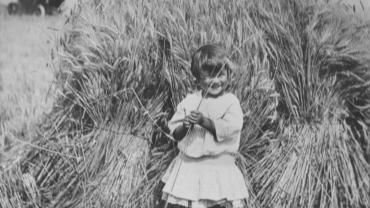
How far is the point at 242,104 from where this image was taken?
2.55 m

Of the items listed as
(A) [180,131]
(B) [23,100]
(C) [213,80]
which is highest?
(C) [213,80]

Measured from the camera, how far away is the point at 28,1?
5.77 metres

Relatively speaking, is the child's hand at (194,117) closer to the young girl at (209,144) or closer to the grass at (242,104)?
the young girl at (209,144)

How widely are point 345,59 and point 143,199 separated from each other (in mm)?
1150

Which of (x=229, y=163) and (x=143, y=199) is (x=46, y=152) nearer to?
(x=143, y=199)

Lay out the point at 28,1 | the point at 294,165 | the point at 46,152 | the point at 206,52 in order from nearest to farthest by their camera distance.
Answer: the point at 206,52
the point at 294,165
the point at 46,152
the point at 28,1

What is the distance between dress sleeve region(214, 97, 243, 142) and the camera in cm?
223

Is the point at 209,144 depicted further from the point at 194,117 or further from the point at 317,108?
the point at 317,108

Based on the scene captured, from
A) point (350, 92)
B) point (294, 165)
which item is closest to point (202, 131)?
point (294, 165)

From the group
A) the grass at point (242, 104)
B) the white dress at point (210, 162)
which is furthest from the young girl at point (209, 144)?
the grass at point (242, 104)

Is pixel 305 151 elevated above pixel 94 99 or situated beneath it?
situated beneath

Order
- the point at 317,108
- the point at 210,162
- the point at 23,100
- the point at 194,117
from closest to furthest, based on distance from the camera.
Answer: the point at 194,117
the point at 210,162
the point at 317,108
the point at 23,100

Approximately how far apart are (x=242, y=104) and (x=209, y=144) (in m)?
0.36

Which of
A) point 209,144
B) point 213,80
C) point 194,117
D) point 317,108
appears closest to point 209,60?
point 213,80
